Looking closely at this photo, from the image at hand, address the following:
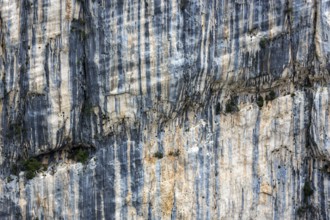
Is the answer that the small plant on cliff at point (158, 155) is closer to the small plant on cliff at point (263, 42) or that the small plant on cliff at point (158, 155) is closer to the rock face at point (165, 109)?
the rock face at point (165, 109)

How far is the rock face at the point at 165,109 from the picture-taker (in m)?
34.8

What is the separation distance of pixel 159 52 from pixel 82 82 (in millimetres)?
4060

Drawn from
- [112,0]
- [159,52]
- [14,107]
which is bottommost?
[14,107]

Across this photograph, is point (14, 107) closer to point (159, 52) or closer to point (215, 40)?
point (159, 52)

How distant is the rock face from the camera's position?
34.8 m

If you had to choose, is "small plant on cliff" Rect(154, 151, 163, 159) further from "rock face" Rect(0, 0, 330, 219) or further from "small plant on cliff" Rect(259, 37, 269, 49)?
"small plant on cliff" Rect(259, 37, 269, 49)

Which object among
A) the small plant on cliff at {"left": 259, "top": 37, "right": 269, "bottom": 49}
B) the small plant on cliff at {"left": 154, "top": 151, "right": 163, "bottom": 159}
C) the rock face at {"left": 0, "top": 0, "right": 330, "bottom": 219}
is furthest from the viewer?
the small plant on cliff at {"left": 154, "top": 151, "right": 163, "bottom": 159}

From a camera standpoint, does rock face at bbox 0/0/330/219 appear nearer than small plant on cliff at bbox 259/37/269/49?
Yes

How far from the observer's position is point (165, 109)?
1421 inches

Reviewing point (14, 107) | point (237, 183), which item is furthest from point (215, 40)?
point (14, 107)

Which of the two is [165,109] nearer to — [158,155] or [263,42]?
[158,155]

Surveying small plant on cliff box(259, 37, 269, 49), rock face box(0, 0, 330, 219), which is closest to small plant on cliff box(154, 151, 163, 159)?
rock face box(0, 0, 330, 219)

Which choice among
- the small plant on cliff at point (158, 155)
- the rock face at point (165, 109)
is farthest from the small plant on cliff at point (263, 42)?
the small plant on cliff at point (158, 155)

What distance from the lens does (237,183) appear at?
3716cm
